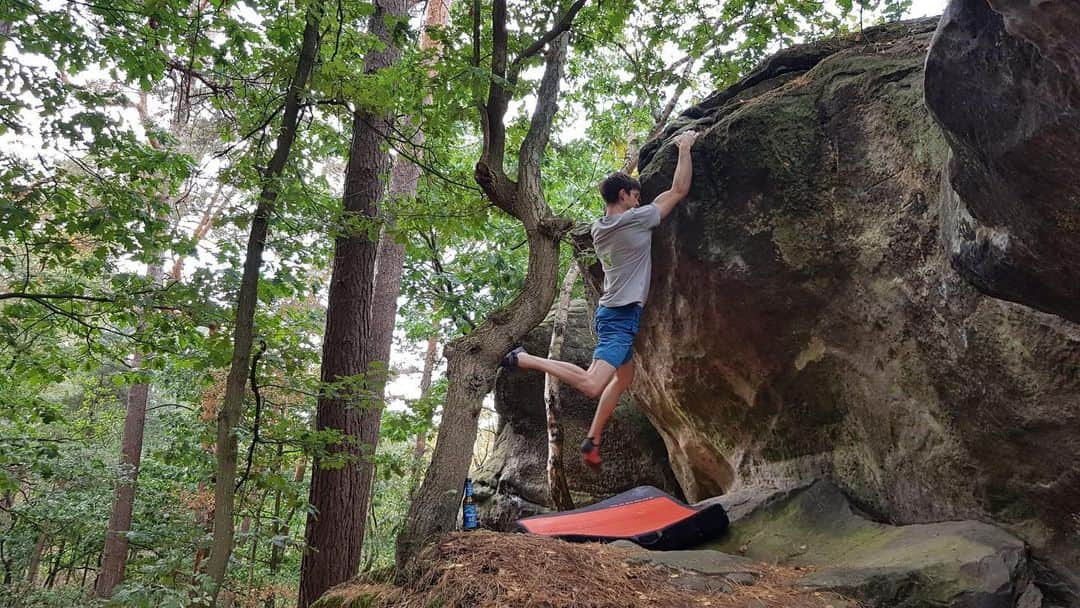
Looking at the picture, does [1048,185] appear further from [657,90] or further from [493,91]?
[657,90]

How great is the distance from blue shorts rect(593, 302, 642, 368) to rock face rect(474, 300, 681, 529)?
110 inches

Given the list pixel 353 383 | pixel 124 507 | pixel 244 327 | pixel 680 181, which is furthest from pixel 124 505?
pixel 680 181

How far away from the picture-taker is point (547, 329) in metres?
9.58

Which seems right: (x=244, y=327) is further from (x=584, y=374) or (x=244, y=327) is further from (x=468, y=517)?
(x=584, y=374)

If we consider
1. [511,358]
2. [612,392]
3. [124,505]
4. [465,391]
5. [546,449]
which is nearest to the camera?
[465,391]

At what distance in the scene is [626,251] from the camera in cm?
509

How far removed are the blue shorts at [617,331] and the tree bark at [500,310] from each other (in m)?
0.83

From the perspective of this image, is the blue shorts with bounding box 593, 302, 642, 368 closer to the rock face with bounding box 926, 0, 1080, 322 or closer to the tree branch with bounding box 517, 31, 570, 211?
the tree branch with bounding box 517, 31, 570, 211

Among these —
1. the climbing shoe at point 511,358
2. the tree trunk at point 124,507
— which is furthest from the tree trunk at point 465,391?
the tree trunk at point 124,507

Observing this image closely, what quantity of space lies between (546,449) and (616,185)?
16.8 feet

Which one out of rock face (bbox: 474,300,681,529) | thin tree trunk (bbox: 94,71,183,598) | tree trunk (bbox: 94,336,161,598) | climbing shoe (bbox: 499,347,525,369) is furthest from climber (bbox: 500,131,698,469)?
tree trunk (bbox: 94,336,161,598)

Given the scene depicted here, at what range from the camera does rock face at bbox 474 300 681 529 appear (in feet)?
26.7

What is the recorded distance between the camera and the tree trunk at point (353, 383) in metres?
5.55

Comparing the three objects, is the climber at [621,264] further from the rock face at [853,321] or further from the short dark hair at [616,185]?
the rock face at [853,321]
